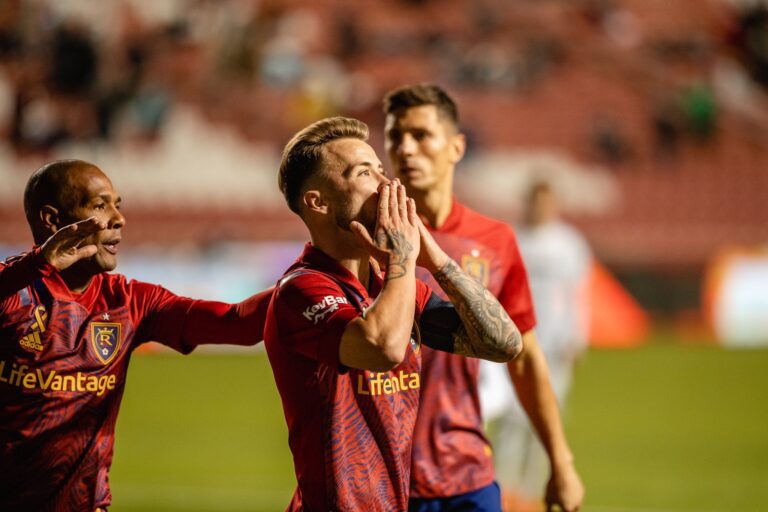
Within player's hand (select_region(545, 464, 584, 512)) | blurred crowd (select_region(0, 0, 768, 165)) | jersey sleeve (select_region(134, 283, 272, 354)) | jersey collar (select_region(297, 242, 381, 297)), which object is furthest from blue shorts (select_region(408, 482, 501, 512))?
blurred crowd (select_region(0, 0, 768, 165))

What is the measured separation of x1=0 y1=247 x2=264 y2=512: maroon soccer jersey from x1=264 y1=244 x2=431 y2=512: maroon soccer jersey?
556 millimetres

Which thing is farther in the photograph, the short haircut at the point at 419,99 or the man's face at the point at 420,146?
the short haircut at the point at 419,99

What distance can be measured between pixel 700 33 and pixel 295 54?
31.3ft

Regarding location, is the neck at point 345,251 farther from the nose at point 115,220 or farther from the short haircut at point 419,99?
the short haircut at point 419,99

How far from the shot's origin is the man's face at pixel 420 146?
4555 millimetres

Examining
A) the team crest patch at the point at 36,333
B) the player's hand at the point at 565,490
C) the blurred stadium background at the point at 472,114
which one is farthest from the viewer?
the blurred stadium background at the point at 472,114

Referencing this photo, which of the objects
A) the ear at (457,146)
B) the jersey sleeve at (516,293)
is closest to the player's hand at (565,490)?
the jersey sleeve at (516,293)

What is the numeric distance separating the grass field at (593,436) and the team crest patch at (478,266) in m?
3.87

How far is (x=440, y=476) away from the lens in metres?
4.16

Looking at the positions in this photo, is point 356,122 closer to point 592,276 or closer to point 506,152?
point 592,276

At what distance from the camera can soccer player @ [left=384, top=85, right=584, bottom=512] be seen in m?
4.19

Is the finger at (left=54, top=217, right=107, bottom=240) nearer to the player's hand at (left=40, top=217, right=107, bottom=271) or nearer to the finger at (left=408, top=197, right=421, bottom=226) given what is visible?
the player's hand at (left=40, top=217, right=107, bottom=271)

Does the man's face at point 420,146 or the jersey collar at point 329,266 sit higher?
the man's face at point 420,146

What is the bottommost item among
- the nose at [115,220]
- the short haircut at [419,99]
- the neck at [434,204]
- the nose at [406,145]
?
the nose at [115,220]
